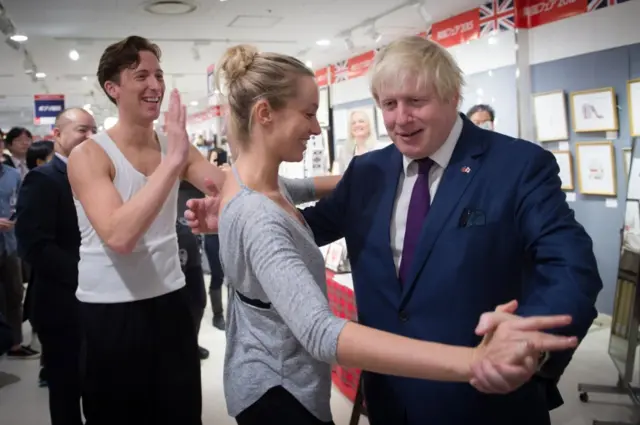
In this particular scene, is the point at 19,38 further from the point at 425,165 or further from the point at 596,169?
the point at 425,165

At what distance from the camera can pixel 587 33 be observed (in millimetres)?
5836

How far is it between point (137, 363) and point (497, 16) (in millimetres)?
6738

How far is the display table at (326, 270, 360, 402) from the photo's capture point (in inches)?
137

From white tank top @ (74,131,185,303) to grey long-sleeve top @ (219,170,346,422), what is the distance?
1.55 feet

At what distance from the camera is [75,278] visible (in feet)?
8.77

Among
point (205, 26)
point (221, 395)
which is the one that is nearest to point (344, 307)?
point (221, 395)

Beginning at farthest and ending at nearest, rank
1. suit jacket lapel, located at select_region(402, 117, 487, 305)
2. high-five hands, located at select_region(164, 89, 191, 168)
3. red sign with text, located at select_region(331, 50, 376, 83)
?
red sign with text, located at select_region(331, 50, 376, 83) < high-five hands, located at select_region(164, 89, 191, 168) < suit jacket lapel, located at select_region(402, 117, 487, 305)

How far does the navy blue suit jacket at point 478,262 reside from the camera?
128 centimetres

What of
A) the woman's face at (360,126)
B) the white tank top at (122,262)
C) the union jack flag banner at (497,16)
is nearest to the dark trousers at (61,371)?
the white tank top at (122,262)

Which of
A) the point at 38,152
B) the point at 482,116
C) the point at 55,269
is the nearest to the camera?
the point at 55,269

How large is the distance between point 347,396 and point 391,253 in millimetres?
2614

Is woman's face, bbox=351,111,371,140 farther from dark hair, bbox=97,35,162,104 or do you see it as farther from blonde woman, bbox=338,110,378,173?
dark hair, bbox=97,35,162,104

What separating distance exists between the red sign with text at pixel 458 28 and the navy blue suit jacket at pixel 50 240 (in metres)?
6.32

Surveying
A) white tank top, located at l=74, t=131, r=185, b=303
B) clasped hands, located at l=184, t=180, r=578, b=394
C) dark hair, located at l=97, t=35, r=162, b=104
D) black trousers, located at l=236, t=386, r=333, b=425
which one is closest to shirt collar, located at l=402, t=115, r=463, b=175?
clasped hands, located at l=184, t=180, r=578, b=394
